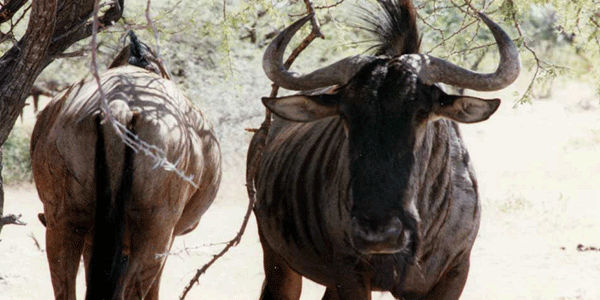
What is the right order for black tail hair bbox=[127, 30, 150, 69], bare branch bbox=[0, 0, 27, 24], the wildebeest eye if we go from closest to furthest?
the wildebeest eye → bare branch bbox=[0, 0, 27, 24] → black tail hair bbox=[127, 30, 150, 69]

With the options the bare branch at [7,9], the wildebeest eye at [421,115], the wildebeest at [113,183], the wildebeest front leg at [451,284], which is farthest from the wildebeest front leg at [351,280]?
the bare branch at [7,9]

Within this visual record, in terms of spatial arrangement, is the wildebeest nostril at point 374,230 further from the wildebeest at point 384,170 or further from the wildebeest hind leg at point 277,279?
the wildebeest hind leg at point 277,279

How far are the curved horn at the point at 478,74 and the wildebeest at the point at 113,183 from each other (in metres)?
1.39

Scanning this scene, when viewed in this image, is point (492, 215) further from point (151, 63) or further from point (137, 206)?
point (137, 206)

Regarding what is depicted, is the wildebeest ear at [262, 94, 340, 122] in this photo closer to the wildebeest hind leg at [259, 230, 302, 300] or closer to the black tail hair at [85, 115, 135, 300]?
the black tail hair at [85, 115, 135, 300]

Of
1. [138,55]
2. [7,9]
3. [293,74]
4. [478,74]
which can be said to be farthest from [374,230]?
[7,9]

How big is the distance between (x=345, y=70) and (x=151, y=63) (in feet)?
6.12

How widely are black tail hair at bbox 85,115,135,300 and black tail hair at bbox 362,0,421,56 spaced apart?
63.2 inches

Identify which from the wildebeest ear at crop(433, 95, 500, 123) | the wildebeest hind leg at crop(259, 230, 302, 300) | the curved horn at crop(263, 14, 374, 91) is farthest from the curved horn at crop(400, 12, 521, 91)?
the wildebeest hind leg at crop(259, 230, 302, 300)

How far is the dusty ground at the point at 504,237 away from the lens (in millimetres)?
9172

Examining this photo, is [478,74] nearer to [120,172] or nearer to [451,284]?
[451,284]

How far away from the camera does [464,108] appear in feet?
16.2

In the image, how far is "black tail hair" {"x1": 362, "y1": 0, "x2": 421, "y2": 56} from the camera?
5512 mm

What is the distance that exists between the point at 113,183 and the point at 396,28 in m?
1.82
